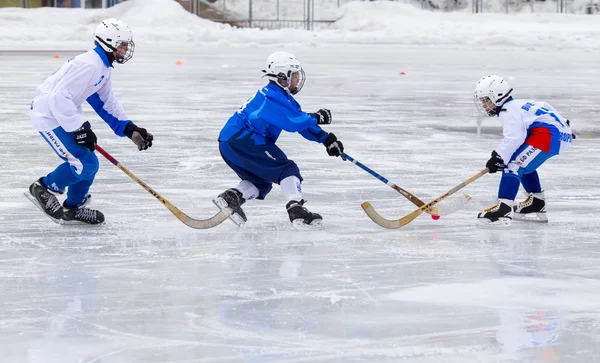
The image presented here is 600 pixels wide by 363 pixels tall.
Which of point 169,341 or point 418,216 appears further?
point 418,216

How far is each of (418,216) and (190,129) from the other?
11.8 ft

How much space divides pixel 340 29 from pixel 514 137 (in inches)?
929

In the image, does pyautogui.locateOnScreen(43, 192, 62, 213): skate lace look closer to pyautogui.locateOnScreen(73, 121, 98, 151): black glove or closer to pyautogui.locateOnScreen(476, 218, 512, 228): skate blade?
pyautogui.locateOnScreen(73, 121, 98, 151): black glove

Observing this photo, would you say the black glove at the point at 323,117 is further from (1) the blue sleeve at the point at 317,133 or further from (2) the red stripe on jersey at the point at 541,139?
(2) the red stripe on jersey at the point at 541,139

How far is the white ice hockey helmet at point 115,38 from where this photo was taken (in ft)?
16.1

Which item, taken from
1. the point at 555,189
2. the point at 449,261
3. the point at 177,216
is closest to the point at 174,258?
the point at 177,216

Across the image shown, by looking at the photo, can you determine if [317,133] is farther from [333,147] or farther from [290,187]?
[290,187]

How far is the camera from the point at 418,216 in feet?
18.0

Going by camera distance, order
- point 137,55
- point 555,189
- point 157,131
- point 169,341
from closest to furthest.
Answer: point 169,341
point 555,189
point 157,131
point 137,55

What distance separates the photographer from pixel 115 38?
4922 millimetres

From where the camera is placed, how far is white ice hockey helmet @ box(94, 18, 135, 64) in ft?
16.1

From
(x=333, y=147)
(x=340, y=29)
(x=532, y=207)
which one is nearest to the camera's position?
(x=333, y=147)

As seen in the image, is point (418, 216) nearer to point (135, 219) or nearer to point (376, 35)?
point (135, 219)

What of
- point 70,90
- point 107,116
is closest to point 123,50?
point 70,90
